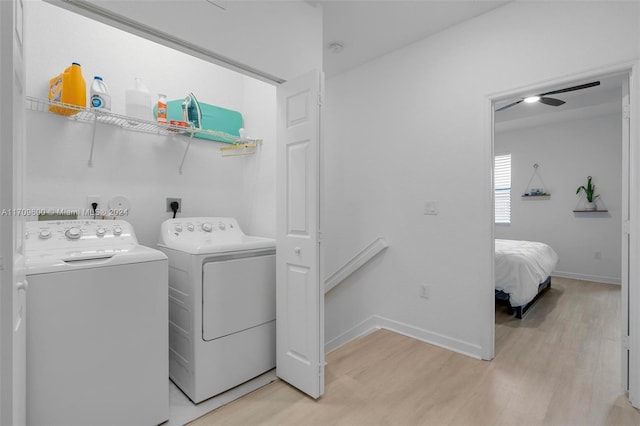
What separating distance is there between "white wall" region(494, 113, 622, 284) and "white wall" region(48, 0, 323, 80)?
A: 4961mm

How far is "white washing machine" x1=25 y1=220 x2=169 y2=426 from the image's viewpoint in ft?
4.20

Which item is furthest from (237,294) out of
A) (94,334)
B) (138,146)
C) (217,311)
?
(138,146)

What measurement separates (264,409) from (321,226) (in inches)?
42.7

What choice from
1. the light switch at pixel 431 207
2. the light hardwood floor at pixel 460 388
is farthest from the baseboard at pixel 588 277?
the light switch at pixel 431 207

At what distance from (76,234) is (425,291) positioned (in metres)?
2.51

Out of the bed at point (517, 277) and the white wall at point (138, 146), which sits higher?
the white wall at point (138, 146)

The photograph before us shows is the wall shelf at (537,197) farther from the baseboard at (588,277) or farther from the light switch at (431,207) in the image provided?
the light switch at (431,207)

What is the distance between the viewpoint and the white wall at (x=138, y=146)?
1.83 meters

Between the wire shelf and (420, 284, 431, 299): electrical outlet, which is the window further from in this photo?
the wire shelf

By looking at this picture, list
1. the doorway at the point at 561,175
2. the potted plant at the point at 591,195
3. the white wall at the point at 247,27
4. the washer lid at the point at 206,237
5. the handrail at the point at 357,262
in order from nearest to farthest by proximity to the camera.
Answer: the white wall at the point at 247,27, the washer lid at the point at 206,237, the handrail at the point at 357,262, the doorway at the point at 561,175, the potted plant at the point at 591,195

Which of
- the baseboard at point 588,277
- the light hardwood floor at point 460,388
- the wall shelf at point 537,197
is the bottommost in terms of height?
the light hardwood floor at point 460,388

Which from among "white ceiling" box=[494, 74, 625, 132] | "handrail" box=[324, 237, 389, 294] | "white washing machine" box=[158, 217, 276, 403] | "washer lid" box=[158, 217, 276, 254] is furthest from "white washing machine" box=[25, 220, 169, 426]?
"white ceiling" box=[494, 74, 625, 132]

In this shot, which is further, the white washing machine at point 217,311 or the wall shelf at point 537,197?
the wall shelf at point 537,197

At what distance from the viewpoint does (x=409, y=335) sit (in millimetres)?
2744
